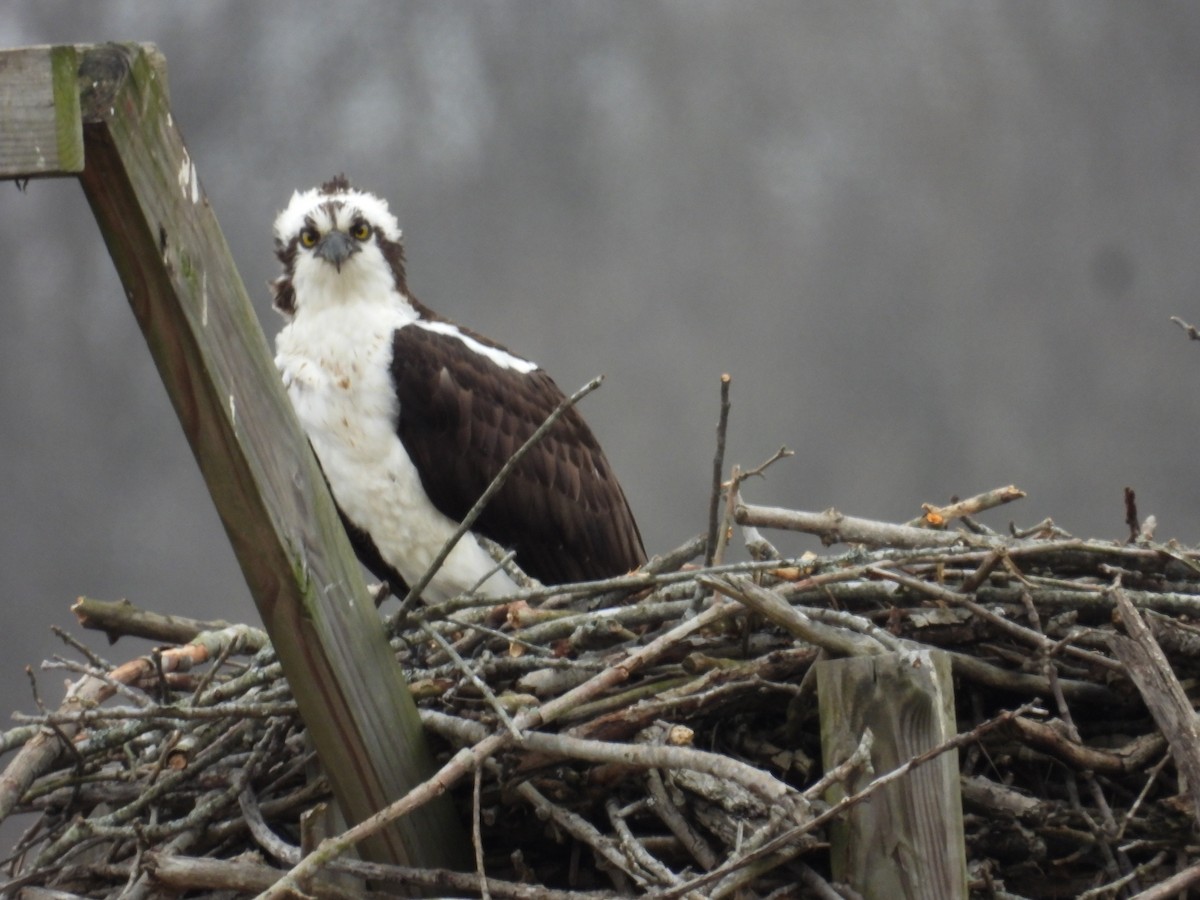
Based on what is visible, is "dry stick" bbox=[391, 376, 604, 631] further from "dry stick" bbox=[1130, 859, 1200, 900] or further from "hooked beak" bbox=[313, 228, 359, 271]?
"hooked beak" bbox=[313, 228, 359, 271]

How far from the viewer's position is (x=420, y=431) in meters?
4.28

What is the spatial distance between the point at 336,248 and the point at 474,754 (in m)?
2.44

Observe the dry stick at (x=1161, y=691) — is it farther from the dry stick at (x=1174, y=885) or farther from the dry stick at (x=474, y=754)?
the dry stick at (x=474, y=754)

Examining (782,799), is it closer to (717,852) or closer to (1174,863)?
(717,852)

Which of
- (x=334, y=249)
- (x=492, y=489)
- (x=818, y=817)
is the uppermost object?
(x=334, y=249)

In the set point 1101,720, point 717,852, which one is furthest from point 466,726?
point 1101,720

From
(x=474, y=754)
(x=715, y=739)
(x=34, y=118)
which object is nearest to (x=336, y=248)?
(x=715, y=739)

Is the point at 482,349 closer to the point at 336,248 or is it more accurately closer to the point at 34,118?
the point at 336,248

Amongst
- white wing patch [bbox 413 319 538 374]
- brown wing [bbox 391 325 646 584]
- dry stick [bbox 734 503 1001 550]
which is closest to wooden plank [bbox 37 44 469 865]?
dry stick [bbox 734 503 1001 550]

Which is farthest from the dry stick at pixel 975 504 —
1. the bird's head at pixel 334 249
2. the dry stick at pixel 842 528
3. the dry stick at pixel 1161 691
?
the bird's head at pixel 334 249

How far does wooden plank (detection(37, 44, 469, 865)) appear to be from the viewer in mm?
2033

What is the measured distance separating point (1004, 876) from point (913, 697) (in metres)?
0.53

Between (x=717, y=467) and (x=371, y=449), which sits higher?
(x=371, y=449)

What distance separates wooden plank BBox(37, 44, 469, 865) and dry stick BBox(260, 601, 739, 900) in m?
0.15
